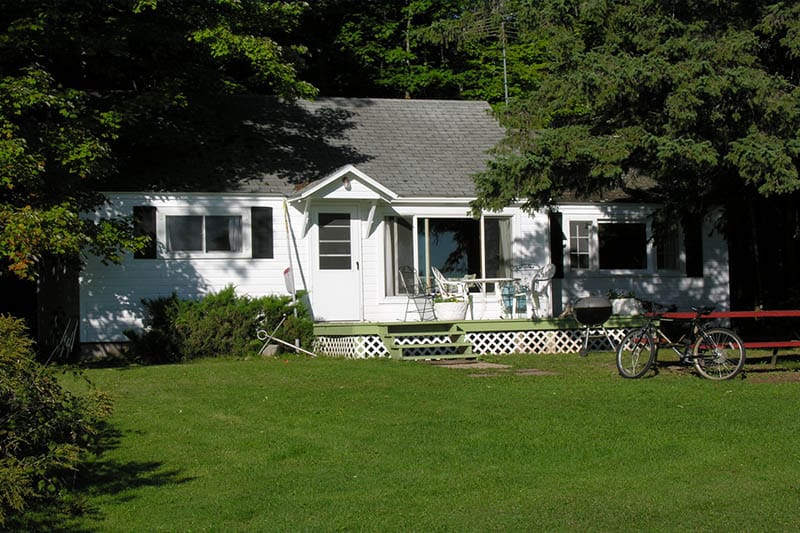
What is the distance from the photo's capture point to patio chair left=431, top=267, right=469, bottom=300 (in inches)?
757

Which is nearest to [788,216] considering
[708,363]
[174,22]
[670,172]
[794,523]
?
[670,172]

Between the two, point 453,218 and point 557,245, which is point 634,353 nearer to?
point 453,218

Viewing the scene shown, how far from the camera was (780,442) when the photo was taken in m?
8.51

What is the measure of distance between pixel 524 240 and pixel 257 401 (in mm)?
10406

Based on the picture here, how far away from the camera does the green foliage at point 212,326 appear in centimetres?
1764

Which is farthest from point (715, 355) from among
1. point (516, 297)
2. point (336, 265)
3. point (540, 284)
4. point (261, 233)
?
point (261, 233)

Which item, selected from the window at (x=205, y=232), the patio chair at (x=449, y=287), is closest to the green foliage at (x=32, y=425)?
the window at (x=205, y=232)

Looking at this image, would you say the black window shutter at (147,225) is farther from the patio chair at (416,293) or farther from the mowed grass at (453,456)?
the mowed grass at (453,456)

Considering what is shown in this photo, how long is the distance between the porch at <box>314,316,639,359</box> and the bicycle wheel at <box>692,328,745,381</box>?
489cm

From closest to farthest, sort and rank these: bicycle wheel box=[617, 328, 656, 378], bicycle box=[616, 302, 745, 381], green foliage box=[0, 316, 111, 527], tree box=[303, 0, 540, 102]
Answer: green foliage box=[0, 316, 111, 527]
bicycle box=[616, 302, 745, 381]
bicycle wheel box=[617, 328, 656, 378]
tree box=[303, 0, 540, 102]

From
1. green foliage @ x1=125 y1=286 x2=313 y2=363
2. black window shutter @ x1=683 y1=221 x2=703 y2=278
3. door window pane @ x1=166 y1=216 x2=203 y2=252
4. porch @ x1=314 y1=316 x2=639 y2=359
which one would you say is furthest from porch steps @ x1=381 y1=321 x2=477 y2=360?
black window shutter @ x1=683 y1=221 x2=703 y2=278

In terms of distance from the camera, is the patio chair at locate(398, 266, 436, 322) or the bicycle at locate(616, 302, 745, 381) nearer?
the bicycle at locate(616, 302, 745, 381)

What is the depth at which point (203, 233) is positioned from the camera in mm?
19016

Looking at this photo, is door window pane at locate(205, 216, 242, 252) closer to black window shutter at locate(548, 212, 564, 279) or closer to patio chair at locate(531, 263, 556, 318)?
patio chair at locate(531, 263, 556, 318)
